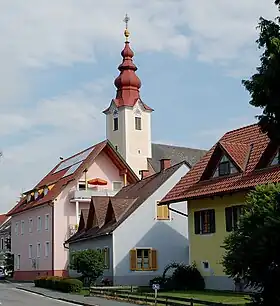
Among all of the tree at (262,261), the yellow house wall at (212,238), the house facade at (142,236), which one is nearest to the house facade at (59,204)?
the house facade at (142,236)

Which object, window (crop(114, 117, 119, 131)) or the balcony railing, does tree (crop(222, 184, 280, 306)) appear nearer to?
the balcony railing

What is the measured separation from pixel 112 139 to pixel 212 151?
54843mm

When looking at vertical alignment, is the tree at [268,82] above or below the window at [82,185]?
below

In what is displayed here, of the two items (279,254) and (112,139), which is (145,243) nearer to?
(279,254)

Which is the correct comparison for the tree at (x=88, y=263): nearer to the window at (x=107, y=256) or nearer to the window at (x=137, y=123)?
the window at (x=107, y=256)

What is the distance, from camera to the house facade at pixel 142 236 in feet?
143

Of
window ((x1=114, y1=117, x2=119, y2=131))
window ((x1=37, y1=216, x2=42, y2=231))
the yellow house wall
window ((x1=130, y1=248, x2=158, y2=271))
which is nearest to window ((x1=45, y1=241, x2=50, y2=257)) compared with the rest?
window ((x1=37, y1=216, x2=42, y2=231))

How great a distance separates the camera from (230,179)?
32.8 meters

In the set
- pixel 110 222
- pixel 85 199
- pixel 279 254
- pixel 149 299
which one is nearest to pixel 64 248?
pixel 85 199

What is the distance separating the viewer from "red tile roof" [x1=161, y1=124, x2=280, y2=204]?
30.9 meters

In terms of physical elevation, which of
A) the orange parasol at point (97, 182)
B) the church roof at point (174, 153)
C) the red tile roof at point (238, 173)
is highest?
the church roof at point (174, 153)

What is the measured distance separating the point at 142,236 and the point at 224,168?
12.2 meters

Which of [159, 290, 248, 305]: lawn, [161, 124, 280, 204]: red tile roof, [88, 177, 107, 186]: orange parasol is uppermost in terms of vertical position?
[88, 177, 107, 186]: orange parasol

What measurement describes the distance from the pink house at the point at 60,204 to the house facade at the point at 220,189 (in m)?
23.1
